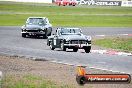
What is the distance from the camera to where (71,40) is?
2638 cm

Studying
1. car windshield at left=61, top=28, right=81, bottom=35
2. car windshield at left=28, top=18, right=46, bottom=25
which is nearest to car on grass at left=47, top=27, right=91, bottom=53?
car windshield at left=61, top=28, right=81, bottom=35

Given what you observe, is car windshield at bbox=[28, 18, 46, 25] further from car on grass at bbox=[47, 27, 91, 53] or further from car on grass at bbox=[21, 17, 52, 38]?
car on grass at bbox=[47, 27, 91, 53]

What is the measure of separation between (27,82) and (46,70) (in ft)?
10.7

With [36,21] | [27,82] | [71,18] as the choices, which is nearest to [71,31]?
[36,21]

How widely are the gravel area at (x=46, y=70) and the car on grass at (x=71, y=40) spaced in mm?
4417

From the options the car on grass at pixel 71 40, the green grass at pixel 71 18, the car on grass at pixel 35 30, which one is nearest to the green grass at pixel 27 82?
the car on grass at pixel 71 40

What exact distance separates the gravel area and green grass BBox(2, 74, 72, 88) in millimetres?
315

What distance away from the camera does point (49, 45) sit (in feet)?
95.8

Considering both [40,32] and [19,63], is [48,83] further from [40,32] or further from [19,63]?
[40,32]

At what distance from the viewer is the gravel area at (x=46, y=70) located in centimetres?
1567

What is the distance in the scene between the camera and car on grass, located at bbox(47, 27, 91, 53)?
2628cm

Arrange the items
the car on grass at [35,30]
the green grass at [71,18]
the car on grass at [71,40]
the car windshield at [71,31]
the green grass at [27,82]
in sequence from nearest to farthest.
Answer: the green grass at [27,82]
the car on grass at [71,40]
the car windshield at [71,31]
the car on grass at [35,30]
the green grass at [71,18]

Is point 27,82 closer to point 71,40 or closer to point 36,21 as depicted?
point 71,40

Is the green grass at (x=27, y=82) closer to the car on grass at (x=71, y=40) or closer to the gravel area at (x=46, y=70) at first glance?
the gravel area at (x=46, y=70)
